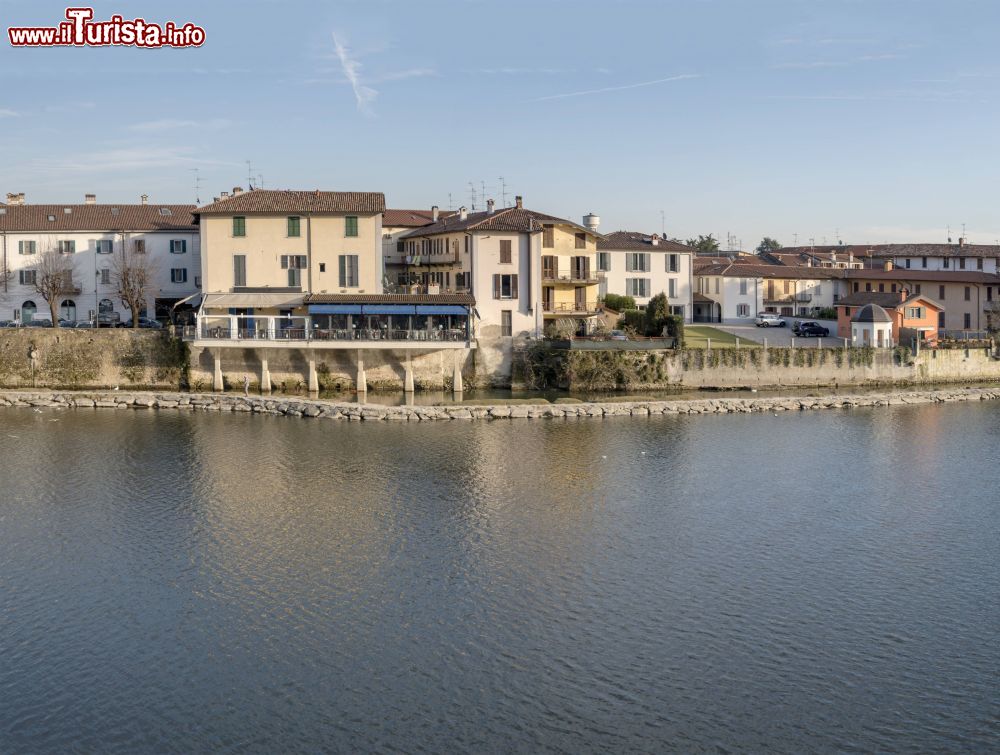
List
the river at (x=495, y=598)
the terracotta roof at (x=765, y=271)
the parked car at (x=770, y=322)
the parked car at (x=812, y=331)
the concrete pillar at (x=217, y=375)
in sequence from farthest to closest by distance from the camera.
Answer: the terracotta roof at (x=765, y=271)
the parked car at (x=770, y=322)
the parked car at (x=812, y=331)
the concrete pillar at (x=217, y=375)
the river at (x=495, y=598)

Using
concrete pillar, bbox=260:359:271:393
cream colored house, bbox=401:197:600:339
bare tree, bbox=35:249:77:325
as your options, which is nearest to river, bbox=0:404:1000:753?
concrete pillar, bbox=260:359:271:393

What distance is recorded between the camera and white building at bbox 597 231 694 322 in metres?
78.1

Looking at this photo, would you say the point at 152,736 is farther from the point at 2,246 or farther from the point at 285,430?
the point at 2,246

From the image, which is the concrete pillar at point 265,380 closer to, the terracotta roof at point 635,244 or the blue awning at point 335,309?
the blue awning at point 335,309

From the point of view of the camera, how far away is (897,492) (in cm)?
3825

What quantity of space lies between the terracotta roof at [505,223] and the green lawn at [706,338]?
899cm

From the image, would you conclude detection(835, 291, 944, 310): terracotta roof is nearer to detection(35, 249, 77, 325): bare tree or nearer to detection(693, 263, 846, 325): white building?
detection(693, 263, 846, 325): white building

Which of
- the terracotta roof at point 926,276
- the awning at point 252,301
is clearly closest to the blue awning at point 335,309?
the awning at point 252,301

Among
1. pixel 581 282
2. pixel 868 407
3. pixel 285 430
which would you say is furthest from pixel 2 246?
pixel 868 407

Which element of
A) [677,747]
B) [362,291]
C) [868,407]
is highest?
[362,291]

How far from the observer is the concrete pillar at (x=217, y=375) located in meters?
58.7

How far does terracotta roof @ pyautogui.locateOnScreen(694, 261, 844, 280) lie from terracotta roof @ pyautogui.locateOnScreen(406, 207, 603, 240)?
19.2 m

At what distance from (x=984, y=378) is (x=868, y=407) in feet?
50.1

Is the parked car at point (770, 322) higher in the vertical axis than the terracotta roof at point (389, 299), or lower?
lower
